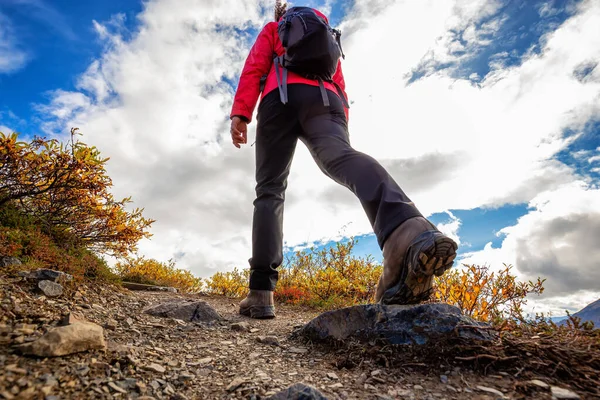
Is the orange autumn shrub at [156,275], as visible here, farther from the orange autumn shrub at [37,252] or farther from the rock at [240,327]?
the rock at [240,327]

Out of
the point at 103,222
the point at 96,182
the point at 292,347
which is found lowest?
the point at 292,347

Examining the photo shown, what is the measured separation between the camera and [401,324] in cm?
193

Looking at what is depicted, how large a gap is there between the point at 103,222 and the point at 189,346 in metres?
3.50

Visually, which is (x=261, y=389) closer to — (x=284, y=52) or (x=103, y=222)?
(x=284, y=52)

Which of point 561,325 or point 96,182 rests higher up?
point 96,182

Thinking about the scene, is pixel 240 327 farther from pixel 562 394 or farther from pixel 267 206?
pixel 562 394

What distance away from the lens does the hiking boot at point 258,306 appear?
10.9 ft

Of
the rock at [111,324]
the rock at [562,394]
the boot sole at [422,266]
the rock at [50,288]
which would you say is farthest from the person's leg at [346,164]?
the rock at [50,288]

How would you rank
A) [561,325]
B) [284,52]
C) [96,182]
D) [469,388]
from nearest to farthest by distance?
[469,388]
[561,325]
[284,52]
[96,182]

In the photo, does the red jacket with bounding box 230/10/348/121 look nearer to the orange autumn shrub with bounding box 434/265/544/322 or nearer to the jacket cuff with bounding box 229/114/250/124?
the jacket cuff with bounding box 229/114/250/124

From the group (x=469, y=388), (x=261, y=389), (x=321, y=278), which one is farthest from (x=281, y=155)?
(x=321, y=278)

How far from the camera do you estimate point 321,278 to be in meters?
5.69

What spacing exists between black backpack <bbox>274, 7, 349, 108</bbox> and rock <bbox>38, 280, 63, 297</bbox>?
2246 millimetres

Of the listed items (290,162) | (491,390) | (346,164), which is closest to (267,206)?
(290,162)
